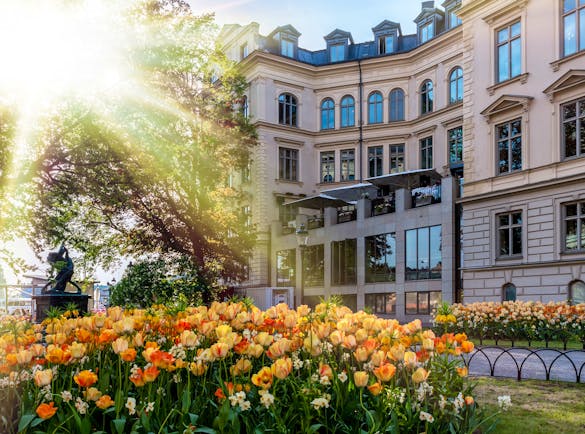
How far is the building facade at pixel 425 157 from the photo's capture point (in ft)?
89.7

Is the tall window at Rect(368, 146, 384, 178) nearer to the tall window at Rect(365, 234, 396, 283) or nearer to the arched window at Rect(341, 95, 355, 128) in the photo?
the arched window at Rect(341, 95, 355, 128)

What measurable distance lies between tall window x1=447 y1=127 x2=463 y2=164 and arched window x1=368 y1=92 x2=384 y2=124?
744 cm

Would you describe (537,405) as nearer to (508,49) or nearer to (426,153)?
(508,49)

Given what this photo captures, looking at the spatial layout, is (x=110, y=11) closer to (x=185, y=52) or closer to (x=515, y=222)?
(x=185, y=52)

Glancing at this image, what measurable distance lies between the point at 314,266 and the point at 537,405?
36.1m

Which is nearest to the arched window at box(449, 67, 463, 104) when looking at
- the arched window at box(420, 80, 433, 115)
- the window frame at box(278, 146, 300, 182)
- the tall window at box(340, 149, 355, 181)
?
the arched window at box(420, 80, 433, 115)

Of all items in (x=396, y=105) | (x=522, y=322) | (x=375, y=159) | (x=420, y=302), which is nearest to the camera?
(x=522, y=322)

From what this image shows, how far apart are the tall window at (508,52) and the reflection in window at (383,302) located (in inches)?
576

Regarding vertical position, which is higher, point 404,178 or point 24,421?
point 404,178

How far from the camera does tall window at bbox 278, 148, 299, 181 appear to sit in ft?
159

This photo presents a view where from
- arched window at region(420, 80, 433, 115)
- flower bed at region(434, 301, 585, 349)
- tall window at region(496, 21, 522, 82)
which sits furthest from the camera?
arched window at region(420, 80, 433, 115)

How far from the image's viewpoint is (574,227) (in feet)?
86.7

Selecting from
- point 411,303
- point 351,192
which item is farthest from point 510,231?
point 351,192

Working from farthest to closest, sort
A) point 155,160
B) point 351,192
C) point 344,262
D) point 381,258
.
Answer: point 344,262 → point 351,192 → point 381,258 → point 155,160
